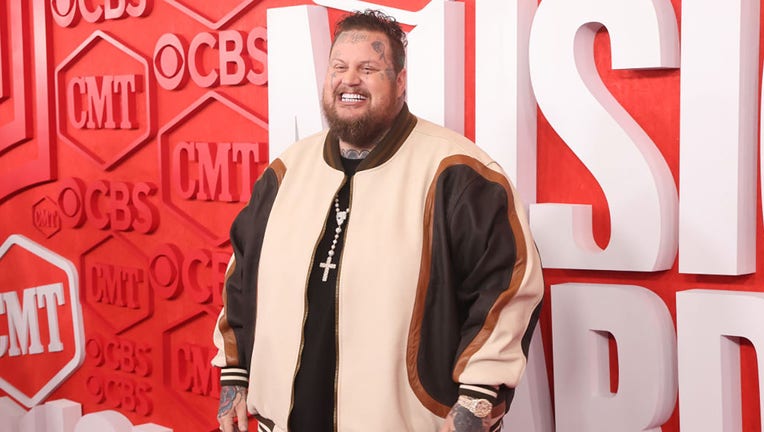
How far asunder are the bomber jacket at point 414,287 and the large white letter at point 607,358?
0.45m

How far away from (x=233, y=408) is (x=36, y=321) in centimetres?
202

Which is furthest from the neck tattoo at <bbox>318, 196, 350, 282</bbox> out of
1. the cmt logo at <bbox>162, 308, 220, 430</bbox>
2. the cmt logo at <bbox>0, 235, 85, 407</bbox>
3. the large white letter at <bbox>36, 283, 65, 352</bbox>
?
the large white letter at <bbox>36, 283, 65, 352</bbox>

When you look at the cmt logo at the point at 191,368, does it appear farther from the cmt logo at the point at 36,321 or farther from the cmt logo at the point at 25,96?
the cmt logo at the point at 25,96

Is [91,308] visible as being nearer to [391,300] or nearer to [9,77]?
[9,77]

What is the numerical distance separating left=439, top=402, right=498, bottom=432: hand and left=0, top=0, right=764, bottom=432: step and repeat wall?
591mm

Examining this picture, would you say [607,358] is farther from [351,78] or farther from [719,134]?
[351,78]

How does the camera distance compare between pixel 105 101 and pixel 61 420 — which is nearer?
pixel 105 101

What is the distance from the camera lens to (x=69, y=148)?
3.72m

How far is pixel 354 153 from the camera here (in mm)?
2092

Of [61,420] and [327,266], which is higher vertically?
[327,266]

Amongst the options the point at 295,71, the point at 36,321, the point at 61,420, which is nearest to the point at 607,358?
the point at 295,71

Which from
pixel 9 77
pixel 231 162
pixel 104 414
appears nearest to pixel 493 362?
pixel 231 162

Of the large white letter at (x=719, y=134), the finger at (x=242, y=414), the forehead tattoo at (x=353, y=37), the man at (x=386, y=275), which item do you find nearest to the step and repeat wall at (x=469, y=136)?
the large white letter at (x=719, y=134)

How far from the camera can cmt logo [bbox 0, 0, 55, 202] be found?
3746mm
